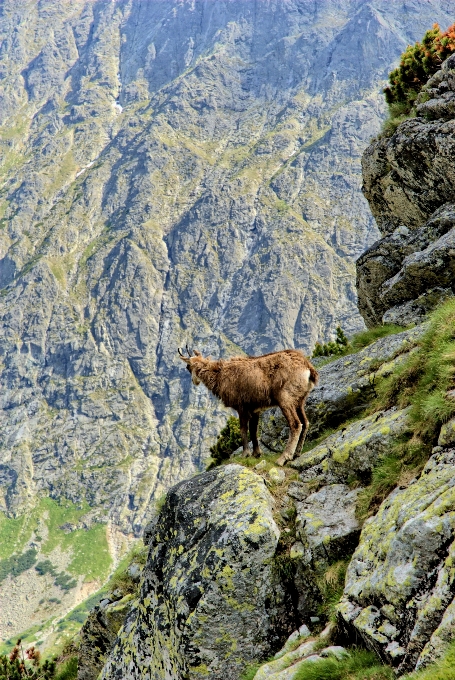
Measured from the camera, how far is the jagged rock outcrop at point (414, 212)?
1816 centimetres

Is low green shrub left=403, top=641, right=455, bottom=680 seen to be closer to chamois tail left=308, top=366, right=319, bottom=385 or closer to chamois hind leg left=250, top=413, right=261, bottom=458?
chamois tail left=308, top=366, right=319, bottom=385

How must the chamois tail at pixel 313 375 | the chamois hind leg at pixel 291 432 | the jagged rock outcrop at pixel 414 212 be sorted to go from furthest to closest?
the jagged rock outcrop at pixel 414 212 < the chamois tail at pixel 313 375 < the chamois hind leg at pixel 291 432

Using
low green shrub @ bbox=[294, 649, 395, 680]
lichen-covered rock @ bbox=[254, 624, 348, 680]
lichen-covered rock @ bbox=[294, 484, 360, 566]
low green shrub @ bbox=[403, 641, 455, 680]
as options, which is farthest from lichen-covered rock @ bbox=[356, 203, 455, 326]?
low green shrub @ bbox=[403, 641, 455, 680]

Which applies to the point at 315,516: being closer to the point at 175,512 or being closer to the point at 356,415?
the point at 175,512

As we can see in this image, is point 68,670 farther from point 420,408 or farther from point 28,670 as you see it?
point 420,408

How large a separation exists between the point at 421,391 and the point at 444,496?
10.9ft

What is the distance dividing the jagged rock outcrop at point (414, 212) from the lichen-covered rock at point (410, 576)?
10.5 metres

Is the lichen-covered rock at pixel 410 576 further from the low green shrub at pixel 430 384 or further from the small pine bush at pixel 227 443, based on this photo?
the small pine bush at pixel 227 443

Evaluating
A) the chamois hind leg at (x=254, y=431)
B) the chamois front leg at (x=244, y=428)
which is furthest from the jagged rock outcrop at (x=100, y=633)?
the chamois hind leg at (x=254, y=431)

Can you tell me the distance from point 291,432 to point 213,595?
17.3ft

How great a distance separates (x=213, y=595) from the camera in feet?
33.3

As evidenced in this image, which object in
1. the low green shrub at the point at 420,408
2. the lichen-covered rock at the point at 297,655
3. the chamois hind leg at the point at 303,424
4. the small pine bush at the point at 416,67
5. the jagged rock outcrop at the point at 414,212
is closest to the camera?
the lichen-covered rock at the point at 297,655

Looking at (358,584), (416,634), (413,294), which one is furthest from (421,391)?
(413,294)

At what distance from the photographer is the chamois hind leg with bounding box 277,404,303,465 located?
46.1ft
